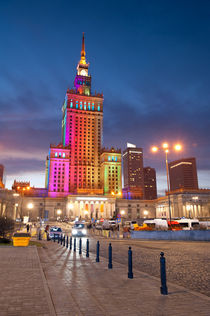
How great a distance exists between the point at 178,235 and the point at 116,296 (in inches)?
889

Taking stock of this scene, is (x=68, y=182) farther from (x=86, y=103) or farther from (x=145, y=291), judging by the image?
(x=145, y=291)

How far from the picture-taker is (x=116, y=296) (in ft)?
22.2

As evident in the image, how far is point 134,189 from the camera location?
166m

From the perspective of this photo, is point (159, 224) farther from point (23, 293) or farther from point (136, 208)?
point (136, 208)

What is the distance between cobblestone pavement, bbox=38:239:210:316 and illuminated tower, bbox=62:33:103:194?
131350 mm

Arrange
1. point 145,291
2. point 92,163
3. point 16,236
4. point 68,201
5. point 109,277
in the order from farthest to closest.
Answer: point 92,163
point 68,201
point 16,236
point 109,277
point 145,291

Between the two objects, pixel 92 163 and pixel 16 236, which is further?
pixel 92 163

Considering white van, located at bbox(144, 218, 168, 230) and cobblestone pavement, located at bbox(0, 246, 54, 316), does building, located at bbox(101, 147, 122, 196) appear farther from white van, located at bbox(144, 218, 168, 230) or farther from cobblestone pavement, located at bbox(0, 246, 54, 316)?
cobblestone pavement, located at bbox(0, 246, 54, 316)

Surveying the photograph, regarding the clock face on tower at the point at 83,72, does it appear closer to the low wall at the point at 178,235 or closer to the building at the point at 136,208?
the building at the point at 136,208

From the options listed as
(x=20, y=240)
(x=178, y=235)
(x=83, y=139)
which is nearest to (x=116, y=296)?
(x=20, y=240)

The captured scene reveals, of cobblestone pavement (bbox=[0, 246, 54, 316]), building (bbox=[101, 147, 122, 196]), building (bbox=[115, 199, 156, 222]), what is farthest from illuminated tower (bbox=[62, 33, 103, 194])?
cobblestone pavement (bbox=[0, 246, 54, 316])

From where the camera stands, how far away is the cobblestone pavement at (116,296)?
556cm

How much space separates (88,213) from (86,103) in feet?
244

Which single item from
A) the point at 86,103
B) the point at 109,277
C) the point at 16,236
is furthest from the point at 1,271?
the point at 86,103
